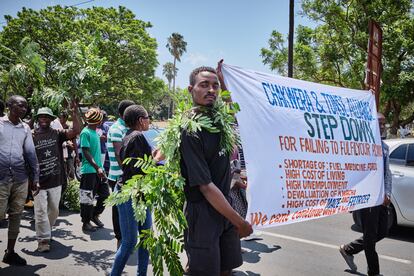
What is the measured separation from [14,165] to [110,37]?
910 inches

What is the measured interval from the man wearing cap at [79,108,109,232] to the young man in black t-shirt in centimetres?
348

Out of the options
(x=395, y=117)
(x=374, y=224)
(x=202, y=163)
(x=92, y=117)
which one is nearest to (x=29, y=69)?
(x=92, y=117)

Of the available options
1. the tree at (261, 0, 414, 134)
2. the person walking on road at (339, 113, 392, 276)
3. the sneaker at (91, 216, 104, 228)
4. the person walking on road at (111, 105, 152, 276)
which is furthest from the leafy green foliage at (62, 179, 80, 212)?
the tree at (261, 0, 414, 134)

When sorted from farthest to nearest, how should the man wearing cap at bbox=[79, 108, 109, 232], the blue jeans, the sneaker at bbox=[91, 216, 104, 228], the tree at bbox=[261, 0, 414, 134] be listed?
1. the tree at bbox=[261, 0, 414, 134]
2. the sneaker at bbox=[91, 216, 104, 228]
3. the man wearing cap at bbox=[79, 108, 109, 232]
4. the blue jeans

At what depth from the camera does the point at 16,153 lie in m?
4.09

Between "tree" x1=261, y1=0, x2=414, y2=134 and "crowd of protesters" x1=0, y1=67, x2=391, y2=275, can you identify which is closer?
"crowd of protesters" x1=0, y1=67, x2=391, y2=275

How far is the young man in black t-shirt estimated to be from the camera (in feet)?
7.02

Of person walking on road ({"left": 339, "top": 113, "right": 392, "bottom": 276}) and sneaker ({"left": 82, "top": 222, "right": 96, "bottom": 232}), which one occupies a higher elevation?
person walking on road ({"left": 339, "top": 113, "right": 392, "bottom": 276})

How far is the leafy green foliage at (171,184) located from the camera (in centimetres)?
232

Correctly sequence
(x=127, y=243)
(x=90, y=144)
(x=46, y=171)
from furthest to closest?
(x=90, y=144), (x=46, y=171), (x=127, y=243)

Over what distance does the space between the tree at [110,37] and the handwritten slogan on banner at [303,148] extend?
20.9 metres

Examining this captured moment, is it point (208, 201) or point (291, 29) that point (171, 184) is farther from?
point (291, 29)

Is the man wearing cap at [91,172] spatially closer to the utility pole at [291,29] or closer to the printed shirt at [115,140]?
the printed shirt at [115,140]

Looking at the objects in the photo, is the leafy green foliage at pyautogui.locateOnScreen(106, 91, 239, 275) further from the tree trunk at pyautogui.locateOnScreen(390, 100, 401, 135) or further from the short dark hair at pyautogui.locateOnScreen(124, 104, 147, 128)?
the tree trunk at pyautogui.locateOnScreen(390, 100, 401, 135)
